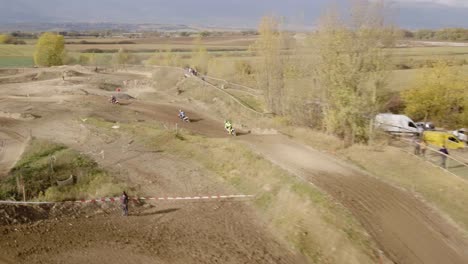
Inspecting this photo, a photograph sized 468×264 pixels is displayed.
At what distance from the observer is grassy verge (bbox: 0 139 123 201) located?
22.0 m

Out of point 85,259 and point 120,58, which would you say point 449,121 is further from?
point 120,58

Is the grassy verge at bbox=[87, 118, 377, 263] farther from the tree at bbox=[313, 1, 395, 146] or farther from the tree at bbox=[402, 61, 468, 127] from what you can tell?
the tree at bbox=[402, 61, 468, 127]

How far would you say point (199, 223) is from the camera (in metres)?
20.0

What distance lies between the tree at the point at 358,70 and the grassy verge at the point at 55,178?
15.4 metres

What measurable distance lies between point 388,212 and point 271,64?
987 inches

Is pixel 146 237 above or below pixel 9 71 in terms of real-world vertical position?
below

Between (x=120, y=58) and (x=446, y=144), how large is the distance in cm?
7754

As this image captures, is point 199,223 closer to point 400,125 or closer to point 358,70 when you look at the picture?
point 358,70

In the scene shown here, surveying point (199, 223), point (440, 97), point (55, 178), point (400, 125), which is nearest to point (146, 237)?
point (199, 223)

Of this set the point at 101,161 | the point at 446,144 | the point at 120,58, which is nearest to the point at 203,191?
the point at 101,161

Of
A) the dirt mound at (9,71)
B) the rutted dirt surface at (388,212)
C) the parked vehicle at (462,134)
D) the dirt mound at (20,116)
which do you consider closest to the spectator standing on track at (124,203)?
the rutted dirt surface at (388,212)

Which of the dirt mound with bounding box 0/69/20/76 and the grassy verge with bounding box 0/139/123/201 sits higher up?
the dirt mound with bounding box 0/69/20/76

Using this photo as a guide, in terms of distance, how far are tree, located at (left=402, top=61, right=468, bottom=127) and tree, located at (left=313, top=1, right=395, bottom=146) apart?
15.6 m

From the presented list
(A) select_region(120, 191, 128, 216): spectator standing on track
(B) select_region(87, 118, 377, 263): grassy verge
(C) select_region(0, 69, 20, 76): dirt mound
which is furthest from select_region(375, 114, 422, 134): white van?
(C) select_region(0, 69, 20, 76): dirt mound
